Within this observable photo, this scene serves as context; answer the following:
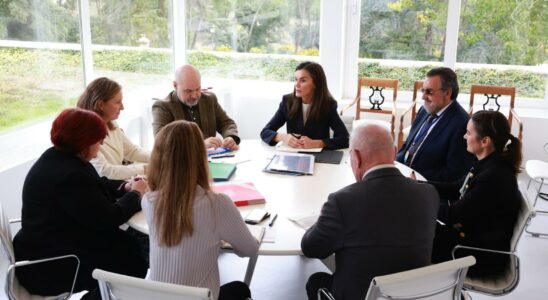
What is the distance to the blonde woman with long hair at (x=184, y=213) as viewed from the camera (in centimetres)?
180

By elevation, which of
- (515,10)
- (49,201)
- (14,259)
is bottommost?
(14,259)

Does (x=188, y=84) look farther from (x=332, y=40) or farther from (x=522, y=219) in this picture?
(x=332, y=40)

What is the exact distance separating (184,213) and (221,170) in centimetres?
112

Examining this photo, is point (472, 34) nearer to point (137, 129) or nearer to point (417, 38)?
point (417, 38)

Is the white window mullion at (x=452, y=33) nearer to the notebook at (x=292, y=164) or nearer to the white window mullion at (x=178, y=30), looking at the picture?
the white window mullion at (x=178, y=30)

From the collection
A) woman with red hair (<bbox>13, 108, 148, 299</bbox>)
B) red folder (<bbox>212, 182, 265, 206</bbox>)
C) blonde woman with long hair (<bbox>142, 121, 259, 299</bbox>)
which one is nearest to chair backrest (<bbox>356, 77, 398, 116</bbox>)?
red folder (<bbox>212, 182, 265, 206</bbox>)

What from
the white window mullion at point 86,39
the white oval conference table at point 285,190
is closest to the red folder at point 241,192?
the white oval conference table at point 285,190

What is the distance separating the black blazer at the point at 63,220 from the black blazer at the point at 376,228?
2.98 ft

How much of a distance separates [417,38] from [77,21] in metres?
3.50

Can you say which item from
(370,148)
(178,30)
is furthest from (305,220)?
(178,30)

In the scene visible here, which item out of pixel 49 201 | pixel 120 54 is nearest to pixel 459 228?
pixel 49 201

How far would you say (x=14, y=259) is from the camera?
2092 mm

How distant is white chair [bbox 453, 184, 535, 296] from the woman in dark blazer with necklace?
0.10 feet

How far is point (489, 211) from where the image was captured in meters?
2.36
